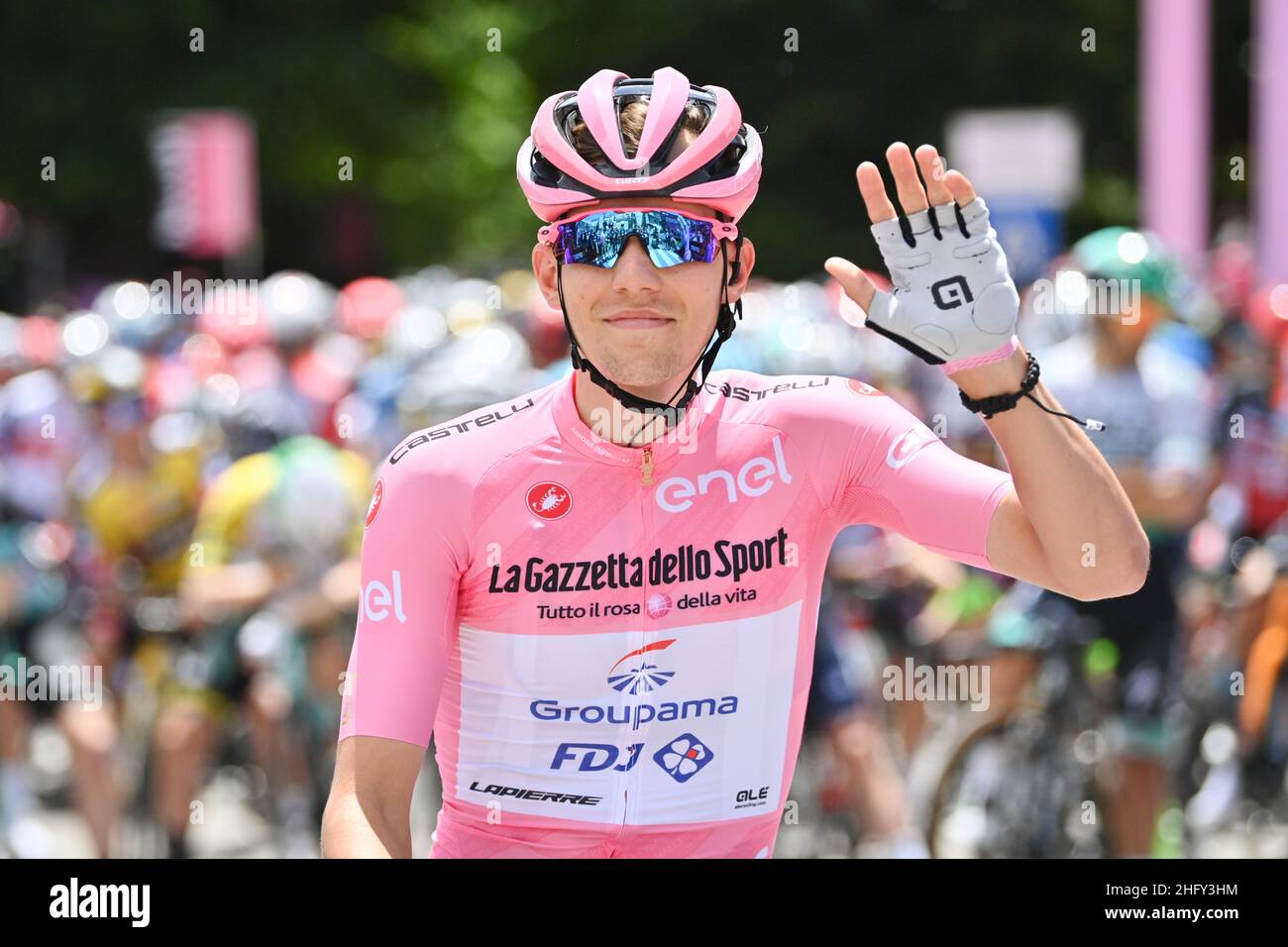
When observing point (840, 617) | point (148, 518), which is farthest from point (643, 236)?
point (148, 518)

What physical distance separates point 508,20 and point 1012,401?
3020cm

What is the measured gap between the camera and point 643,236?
3162 millimetres

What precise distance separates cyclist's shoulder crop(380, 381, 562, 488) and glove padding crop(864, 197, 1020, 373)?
61cm

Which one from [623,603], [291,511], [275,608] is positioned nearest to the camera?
[623,603]

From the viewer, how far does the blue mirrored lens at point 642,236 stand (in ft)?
10.4

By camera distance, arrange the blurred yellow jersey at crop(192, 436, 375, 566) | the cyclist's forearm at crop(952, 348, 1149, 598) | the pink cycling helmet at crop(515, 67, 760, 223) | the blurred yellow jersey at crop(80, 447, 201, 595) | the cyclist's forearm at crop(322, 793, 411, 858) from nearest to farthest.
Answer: the cyclist's forearm at crop(322, 793, 411, 858)
the cyclist's forearm at crop(952, 348, 1149, 598)
the pink cycling helmet at crop(515, 67, 760, 223)
the blurred yellow jersey at crop(192, 436, 375, 566)
the blurred yellow jersey at crop(80, 447, 201, 595)

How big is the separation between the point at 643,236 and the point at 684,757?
810 millimetres

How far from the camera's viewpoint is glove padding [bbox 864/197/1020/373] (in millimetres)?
3146

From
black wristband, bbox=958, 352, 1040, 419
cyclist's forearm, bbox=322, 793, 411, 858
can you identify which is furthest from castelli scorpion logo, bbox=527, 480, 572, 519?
black wristband, bbox=958, 352, 1040, 419

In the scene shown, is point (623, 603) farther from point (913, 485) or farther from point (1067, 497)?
point (1067, 497)

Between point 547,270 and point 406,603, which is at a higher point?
point 547,270

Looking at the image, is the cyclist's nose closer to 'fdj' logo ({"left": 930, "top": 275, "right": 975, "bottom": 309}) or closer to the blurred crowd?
'fdj' logo ({"left": 930, "top": 275, "right": 975, "bottom": 309})

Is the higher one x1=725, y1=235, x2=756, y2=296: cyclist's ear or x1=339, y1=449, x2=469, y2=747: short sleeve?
x1=725, y1=235, x2=756, y2=296: cyclist's ear

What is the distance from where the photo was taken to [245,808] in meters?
9.65
